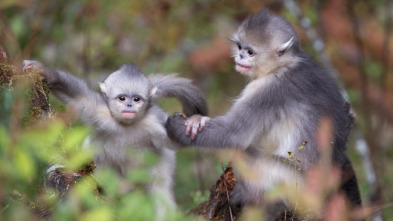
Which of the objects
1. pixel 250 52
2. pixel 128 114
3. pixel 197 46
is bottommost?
pixel 128 114

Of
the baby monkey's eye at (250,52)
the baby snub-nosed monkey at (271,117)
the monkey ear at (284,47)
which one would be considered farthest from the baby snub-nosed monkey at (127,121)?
the monkey ear at (284,47)

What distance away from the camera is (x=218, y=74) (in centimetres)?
1268

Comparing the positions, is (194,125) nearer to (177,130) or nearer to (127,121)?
(177,130)

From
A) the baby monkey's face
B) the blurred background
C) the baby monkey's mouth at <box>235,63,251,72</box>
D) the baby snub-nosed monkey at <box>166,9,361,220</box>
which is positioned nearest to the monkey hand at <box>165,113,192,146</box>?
the baby snub-nosed monkey at <box>166,9,361,220</box>

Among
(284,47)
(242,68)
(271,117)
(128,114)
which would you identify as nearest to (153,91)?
(128,114)

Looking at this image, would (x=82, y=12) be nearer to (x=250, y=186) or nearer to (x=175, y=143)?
(x=175, y=143)

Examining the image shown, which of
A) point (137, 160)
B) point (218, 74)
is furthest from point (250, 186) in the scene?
point (218, 74)

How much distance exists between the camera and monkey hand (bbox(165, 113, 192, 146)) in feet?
16.8

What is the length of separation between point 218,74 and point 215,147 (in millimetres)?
7687

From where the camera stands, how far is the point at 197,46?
35.5 ft

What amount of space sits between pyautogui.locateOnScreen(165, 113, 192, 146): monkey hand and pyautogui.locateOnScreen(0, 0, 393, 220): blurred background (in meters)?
0.44

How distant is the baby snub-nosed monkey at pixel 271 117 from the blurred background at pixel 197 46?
0.46 meters

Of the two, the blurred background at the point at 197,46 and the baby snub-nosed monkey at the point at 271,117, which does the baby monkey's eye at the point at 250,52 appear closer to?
the baby snub-nosed monkey at the point at 271,117

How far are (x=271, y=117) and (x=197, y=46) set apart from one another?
599 cm
